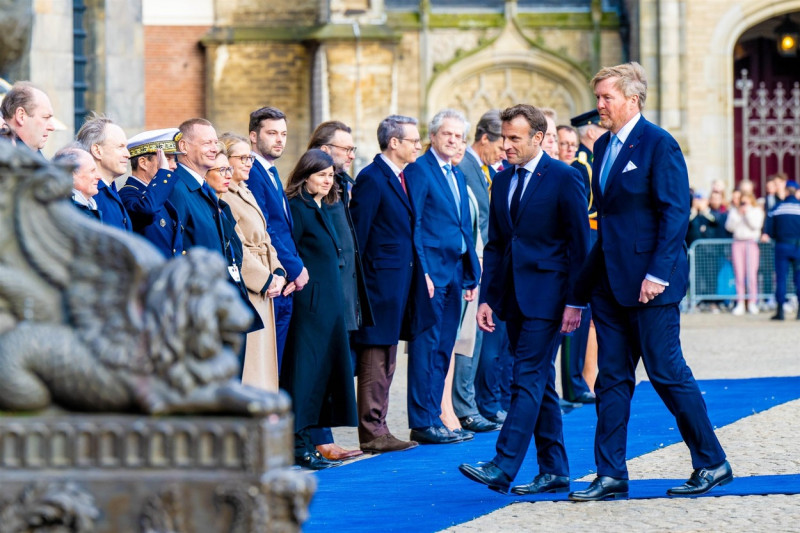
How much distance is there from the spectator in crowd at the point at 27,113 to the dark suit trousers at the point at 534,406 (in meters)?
2.48

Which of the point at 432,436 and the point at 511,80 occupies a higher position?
the point at 511,80

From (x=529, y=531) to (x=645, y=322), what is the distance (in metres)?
1.24

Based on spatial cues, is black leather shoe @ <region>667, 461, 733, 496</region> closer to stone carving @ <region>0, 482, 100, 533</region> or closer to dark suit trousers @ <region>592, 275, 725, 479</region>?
dark suit trousers @ <region>592, 275, 725, 479</region>

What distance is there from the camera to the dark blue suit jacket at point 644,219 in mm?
6832

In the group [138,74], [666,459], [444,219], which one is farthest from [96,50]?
[666,459]

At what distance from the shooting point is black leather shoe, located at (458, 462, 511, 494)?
694 cm

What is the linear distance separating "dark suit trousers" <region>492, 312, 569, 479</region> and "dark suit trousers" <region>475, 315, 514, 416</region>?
10.1ft

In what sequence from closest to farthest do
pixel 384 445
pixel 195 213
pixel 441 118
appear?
pixel 195 213
pixel 384 445
pixel 441 118

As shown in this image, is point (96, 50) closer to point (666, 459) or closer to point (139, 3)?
point (139, 3)

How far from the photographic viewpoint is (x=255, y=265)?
8180 millimetres

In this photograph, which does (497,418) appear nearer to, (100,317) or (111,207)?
(111,207)

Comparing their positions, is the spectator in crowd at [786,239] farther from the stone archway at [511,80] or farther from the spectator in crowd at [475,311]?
the spectator in crowd at [475,311]

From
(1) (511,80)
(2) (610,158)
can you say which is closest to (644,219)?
(2) (610,158)

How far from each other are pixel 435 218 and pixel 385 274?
0.61 metres
